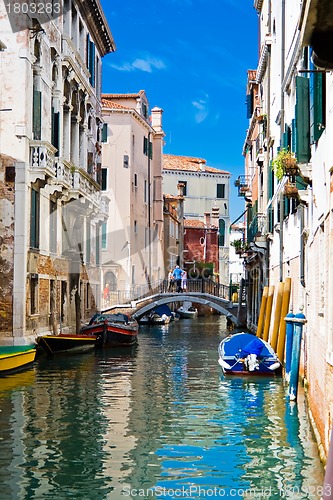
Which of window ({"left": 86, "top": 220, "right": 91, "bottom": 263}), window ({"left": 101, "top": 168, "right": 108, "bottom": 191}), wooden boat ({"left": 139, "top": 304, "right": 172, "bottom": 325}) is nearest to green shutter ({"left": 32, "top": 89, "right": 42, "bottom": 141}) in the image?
window ({"left": 86, "top": 220, "right": 91, "bottom": 263})

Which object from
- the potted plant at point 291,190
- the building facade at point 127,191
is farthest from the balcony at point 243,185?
the potted plant at point 291,190

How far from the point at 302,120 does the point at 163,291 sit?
2504 cm

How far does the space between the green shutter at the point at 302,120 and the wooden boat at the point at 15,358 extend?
6901 millimetres

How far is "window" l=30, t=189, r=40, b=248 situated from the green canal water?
3554mm

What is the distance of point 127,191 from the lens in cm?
3725

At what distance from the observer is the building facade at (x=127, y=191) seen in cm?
3666

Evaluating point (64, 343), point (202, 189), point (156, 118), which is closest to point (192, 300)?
point (156, 118)

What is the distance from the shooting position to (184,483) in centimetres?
726

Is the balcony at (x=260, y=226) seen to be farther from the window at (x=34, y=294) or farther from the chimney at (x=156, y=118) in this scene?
the chimney at (x=156, y=118)

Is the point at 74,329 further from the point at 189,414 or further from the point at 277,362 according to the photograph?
the point at 189,414

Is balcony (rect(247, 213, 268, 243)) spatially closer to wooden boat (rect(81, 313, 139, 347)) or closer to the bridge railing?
wooden boat (rect(81, 313, 139, 347))

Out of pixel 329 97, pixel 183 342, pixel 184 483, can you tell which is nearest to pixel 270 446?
pixel 184 483

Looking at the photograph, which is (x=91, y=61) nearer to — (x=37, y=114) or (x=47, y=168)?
(x=37, y=114)

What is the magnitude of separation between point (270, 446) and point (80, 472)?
2.32 meters
